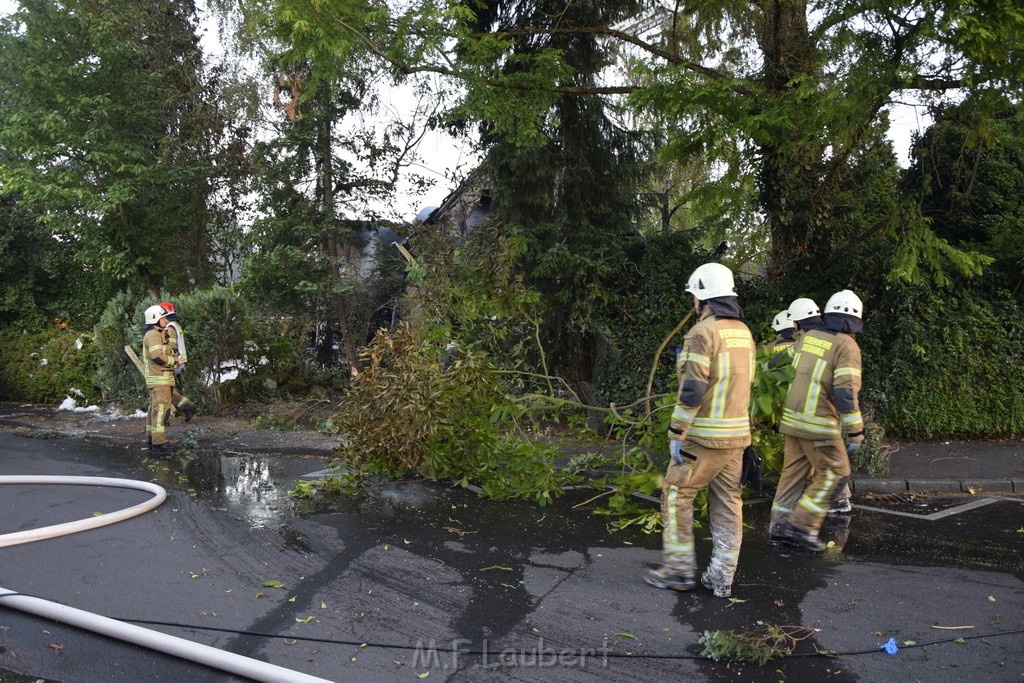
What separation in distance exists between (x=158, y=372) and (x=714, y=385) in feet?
24.3

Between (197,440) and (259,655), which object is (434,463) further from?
(197,440)

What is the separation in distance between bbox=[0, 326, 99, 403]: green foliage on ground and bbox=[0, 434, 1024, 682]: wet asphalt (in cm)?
811

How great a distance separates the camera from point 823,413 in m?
5.59

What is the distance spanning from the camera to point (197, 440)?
10102 mm

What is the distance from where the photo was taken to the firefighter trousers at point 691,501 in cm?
466

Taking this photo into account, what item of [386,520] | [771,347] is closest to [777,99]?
[771,347]

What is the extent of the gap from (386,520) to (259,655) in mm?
2448

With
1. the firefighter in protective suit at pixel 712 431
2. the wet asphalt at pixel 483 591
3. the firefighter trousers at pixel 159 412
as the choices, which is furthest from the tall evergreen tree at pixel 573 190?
the firefighter in protective suit at pixel 712 431

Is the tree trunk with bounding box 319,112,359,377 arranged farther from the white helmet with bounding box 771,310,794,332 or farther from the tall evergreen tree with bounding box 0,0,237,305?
the white helmet with bounding box 771,310,794,332

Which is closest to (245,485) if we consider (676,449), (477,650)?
(477,650)

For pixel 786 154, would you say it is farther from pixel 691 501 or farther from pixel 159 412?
pixel 159 412

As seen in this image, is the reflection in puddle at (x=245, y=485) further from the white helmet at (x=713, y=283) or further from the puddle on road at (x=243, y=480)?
the white helmet at (x=713, y=283)

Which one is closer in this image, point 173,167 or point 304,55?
point 304,55

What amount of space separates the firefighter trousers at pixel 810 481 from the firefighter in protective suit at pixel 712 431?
3.60 feet
